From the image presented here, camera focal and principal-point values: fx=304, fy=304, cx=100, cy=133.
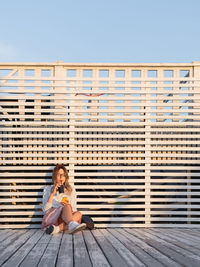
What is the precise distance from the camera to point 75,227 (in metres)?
3.51

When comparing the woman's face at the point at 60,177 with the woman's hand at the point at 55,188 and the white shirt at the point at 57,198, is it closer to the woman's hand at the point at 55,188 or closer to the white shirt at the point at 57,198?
the woman's hand at the point at 55,188

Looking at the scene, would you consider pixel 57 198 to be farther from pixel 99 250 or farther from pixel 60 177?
pixel 99 250

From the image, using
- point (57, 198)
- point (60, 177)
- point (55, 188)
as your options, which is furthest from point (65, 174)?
point (57, 198)

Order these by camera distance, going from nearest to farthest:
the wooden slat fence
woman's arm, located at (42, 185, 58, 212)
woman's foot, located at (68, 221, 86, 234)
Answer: woman's foot, located at (68, 221, 86, 234), woman's arm, located at (42, 185, 58, 212), the wooden slat fence

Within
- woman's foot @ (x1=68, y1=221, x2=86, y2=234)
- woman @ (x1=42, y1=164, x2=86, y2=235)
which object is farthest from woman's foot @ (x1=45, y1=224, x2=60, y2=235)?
woman's foot @ (x1=68, y1=221, x2=86, y2=234)

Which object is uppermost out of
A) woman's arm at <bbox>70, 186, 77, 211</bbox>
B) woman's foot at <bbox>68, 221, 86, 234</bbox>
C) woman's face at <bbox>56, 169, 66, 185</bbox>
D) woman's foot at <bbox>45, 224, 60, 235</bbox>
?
woman's face at <bbox>56, 169, 66, 185</bbox>

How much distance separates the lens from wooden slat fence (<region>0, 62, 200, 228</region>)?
13.9ft

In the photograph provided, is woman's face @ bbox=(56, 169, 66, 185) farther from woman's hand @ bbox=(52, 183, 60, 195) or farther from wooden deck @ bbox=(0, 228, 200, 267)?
wooden deck @ bbox=(0, 228, 200, 267)

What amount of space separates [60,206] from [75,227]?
17.2 inches

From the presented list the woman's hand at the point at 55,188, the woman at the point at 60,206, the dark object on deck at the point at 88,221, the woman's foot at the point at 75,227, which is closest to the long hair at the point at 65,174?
the woman at the point at 60,206

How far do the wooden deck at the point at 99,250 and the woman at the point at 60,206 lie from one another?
0.14 m

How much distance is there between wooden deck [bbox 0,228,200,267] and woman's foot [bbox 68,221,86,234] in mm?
58

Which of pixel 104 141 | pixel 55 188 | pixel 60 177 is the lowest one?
pixel 55 188

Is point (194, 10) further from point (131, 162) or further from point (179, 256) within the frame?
point (179, 256)
